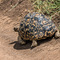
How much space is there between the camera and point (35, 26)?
4.21m

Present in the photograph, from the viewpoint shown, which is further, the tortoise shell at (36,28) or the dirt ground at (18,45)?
the tortoise shell at (36,28)

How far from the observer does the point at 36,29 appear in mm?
4199

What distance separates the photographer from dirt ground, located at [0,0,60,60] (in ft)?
12.2

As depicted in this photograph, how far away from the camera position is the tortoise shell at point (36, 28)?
420cm

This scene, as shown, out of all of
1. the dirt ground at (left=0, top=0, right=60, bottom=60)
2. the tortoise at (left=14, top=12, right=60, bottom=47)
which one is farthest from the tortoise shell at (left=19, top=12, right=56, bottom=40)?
the dirt ground at (left=0, top=0, right=60, bottom=60)

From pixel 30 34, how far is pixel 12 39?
1.12 m

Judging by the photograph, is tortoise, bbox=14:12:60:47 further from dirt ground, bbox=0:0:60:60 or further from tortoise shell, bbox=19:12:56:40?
dirt ground, bbox=0:0:60:60

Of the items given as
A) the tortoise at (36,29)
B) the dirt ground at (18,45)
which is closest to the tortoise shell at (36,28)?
the tortoise at (36,29)

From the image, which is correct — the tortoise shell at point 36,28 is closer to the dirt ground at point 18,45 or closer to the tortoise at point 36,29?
the tortoise at point 36,29

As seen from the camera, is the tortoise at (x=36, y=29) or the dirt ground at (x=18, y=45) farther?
the tortoise at (x=36, y=29)

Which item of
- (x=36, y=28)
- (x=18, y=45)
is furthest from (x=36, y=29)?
(x=18, y=45)

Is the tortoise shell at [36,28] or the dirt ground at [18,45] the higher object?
the tortoise shell at [36,28]

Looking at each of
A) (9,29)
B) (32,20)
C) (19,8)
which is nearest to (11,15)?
(19,8)

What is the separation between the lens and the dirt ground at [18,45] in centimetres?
373
